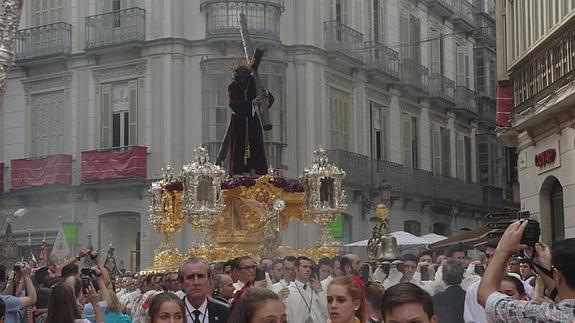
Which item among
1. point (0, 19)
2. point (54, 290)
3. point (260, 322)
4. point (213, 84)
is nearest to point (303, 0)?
point (213, 84)

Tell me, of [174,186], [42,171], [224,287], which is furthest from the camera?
[42,171]

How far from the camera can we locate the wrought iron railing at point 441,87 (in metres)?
39.0

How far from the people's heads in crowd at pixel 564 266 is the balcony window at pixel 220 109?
24366 millimetres

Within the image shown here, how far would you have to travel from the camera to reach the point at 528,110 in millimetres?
19281

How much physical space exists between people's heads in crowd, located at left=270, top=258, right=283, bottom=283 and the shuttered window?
19996 mm

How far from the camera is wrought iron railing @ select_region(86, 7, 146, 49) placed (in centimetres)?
2995

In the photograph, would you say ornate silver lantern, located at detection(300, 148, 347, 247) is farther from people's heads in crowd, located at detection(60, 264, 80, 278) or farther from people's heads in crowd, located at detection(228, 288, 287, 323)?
people's heads in crowd, located at detection(228, 288, 287, 323)

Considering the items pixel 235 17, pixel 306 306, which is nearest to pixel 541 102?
pixel 306 306

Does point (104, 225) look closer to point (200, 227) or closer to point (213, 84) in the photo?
point (213, 84)

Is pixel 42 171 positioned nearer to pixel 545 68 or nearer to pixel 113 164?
pixel 113 164

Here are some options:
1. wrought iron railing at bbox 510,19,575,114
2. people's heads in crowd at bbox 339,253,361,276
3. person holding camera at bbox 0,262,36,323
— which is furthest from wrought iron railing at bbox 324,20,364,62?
person holding camera at bbox 0,262,36,323

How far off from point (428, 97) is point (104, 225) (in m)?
13.7

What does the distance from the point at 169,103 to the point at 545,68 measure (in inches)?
526

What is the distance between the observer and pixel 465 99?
42.1m
